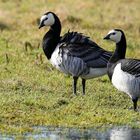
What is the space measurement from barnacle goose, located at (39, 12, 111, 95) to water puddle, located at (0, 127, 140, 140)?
3.23 metres

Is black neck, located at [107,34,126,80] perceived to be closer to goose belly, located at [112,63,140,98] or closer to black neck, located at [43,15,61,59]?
goose belly, located at [112,63,140,98]

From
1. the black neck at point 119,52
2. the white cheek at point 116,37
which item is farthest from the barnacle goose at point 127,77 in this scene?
the white cheek at point 116,37

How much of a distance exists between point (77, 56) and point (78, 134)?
12.9 feet

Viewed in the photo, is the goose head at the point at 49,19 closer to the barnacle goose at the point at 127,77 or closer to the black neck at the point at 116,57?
the black neck at the point at 116,57

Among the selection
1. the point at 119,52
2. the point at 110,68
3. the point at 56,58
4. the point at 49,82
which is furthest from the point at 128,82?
the point at 49,82

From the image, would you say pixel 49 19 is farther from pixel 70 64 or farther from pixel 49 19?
pixel 70 64

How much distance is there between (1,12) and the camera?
87.1 ft

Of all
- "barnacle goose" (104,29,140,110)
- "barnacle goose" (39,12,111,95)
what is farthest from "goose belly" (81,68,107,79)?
"barnacle goose" (104,29,140,110)

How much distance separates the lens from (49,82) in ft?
53.4

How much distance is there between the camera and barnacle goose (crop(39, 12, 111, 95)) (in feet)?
50.2

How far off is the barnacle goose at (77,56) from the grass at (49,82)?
0.46m

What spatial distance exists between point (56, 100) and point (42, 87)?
1604 millimetres

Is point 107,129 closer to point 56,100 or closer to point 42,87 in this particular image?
point 56,100

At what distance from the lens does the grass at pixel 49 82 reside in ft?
41.8
